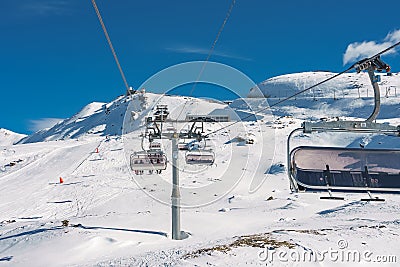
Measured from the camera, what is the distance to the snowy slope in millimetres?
11367

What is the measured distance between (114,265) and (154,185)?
63.0 ft

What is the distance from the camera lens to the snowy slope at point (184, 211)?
11.4m

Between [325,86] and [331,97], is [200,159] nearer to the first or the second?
[331,97]

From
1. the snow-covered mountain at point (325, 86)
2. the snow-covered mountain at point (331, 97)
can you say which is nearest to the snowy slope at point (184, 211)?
the snow-covered mountain at point (331, 97)

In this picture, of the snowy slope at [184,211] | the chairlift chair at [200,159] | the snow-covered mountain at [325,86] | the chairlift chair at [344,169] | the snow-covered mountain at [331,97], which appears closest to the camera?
the chairlift chair at [344,169]

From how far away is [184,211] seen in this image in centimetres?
2061

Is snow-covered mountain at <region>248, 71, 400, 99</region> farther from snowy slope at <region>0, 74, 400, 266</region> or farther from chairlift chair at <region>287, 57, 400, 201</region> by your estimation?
chairlift chair at <region>287, 57, 400, 201</region>

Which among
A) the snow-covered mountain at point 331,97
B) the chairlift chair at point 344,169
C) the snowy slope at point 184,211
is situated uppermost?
the snow-covered mountain at point 331,97

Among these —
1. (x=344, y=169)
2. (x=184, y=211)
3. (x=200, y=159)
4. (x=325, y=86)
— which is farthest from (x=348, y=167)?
(x=325, y=86)

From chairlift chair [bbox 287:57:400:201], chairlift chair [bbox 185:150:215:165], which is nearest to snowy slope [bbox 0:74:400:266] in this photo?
chairlift chair [bbox 287:57:400:201]

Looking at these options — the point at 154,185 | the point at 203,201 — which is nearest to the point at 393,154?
the point at 203,201

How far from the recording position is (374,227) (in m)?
13.5

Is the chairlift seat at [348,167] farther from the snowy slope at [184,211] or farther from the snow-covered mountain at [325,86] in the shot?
the snow-covered mountain at [325,86]

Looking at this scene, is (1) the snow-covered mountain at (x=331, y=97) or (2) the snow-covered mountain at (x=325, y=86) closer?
(1) the snow-covered mountain at (x=331, y=97)
